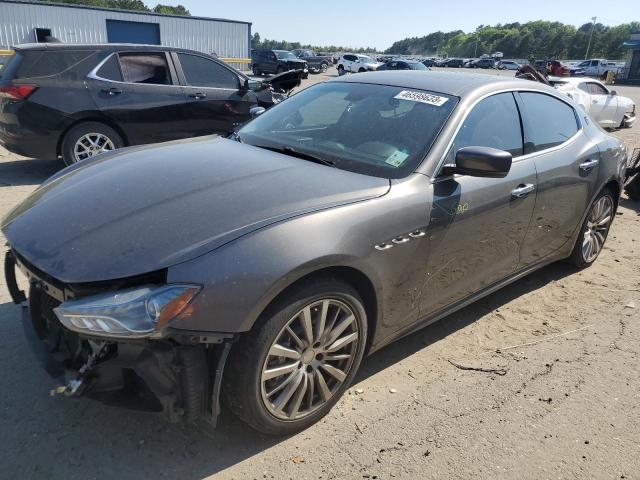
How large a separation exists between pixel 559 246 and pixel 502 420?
1.89 meters

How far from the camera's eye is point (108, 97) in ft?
22.1

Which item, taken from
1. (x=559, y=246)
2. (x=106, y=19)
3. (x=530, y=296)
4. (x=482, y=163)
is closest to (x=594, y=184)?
(x=559, y=246)

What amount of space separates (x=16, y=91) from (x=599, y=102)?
1334cm

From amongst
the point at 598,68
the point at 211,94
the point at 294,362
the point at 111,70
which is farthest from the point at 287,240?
the point at 598,68

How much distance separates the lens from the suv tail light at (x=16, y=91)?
20.6 feet

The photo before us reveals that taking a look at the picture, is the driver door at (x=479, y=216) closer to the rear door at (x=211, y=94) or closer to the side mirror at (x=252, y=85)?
the rear door at (x=211, y=94)

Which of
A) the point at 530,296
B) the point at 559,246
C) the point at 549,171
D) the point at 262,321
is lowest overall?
the point at 530,296

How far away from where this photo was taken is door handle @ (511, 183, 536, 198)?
3.30 meters

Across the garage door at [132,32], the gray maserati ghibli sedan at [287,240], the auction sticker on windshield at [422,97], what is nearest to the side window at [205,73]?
the gray maserati ghibli sedan at [287,240]

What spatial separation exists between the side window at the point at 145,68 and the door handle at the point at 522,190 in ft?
17.9

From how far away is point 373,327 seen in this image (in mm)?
2758

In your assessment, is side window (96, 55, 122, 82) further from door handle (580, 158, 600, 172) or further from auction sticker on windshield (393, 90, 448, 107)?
door handle (580, 158, 600, 172)

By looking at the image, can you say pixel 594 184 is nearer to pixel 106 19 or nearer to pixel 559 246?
pixel 559 246

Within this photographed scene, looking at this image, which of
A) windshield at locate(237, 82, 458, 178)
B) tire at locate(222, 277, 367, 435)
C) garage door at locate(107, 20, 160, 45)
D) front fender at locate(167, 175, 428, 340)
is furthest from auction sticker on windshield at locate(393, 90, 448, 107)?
garage door at locate(107, 20, 160, 45)
